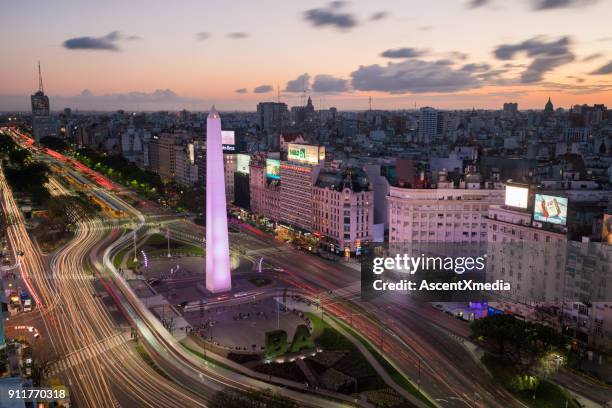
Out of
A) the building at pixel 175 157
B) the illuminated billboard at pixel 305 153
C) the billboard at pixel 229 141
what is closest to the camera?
the illuminated billboard at pixel 305 153

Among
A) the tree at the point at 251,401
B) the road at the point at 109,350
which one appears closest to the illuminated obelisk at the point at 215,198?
the road at the point at 109,350

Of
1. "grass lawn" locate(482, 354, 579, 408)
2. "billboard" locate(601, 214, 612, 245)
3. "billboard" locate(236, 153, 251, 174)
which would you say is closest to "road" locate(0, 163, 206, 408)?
"grass lawn" locate(482, 354, 579, 408)

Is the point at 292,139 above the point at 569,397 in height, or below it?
above

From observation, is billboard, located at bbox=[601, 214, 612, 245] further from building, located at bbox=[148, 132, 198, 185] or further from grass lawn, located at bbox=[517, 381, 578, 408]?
building, located at bbox=[148, 132, 198, 185]

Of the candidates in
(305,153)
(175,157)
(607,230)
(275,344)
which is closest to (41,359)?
(275,344)

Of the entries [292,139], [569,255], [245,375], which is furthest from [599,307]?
[292,139]

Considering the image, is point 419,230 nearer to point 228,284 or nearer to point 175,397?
point 228,284

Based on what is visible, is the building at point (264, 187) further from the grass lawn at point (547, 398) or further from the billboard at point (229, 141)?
the grass lawn at point (547, 398)

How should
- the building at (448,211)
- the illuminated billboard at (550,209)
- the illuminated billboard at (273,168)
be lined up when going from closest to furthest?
the illuminated billboard at (550,209) < the building at (448,211) < the illuminated billboard at (273,168)
